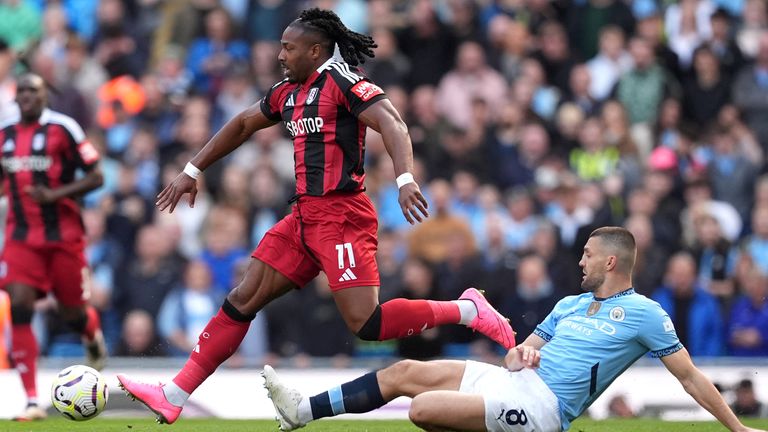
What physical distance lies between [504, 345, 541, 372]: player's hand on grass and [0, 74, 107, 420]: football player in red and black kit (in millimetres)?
4642

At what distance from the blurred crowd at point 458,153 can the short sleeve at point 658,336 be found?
216 inches

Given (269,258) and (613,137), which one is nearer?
(269,258)

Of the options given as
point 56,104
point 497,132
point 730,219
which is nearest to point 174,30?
point 56,104

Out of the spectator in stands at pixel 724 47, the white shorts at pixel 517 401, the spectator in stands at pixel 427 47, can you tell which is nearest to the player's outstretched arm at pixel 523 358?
the white shorts at pixel 517 401

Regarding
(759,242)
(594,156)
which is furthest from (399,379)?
(594,156)

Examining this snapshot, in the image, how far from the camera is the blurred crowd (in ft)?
48.1

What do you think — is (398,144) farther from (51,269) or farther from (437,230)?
(437,230)

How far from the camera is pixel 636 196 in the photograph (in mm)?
15430

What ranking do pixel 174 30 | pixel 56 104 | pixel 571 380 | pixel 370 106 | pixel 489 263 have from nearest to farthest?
pixel 571 380, pixel 370 106, pixel 489 263, pixel 56 104, pixel 174 30

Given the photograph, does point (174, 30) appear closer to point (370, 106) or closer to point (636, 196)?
point (636, 196)

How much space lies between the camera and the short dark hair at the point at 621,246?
8.49 meters

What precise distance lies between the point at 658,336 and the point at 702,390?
39 cm

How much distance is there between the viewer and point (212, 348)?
368 inches

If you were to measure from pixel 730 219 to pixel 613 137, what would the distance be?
5.38ft
